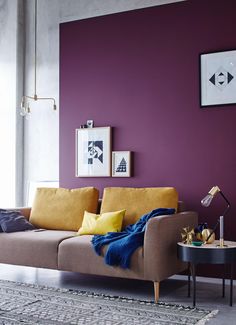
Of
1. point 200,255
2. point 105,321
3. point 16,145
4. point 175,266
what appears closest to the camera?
point 105,321

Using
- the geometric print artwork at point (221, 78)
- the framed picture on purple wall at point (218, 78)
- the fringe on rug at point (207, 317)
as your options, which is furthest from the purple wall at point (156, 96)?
the fringe on rug at point (207, 317)

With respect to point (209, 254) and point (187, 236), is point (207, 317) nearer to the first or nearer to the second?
point (209, 254)

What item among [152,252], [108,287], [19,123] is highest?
[19,123]

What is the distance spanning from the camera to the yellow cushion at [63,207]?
205 inches

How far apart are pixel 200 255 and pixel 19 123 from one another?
361 centimetres

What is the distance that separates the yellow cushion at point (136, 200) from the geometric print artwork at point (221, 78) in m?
1.14

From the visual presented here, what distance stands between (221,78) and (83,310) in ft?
8.65

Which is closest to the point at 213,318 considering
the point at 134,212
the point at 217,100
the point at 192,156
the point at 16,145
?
the point at 134,212

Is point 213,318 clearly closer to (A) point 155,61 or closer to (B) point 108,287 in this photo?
(B) point 108,287

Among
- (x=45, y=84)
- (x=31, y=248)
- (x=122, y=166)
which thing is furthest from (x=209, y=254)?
(x=45, y=84)

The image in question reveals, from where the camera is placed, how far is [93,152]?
572 cm

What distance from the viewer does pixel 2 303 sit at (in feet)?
12.7

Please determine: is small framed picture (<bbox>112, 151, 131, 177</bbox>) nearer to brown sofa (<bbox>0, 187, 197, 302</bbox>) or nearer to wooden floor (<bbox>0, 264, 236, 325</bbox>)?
brown sofa (<bbox>0, 187, 197, 302</bbox>)

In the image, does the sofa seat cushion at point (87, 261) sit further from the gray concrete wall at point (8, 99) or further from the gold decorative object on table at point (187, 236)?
the gray concrete wall at point (8, 99)
